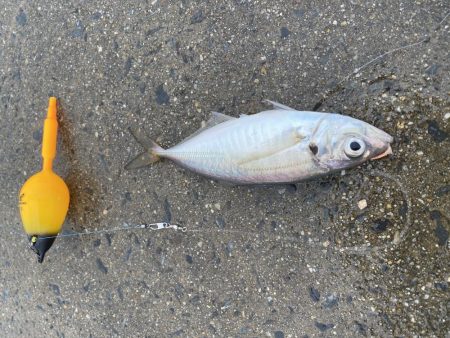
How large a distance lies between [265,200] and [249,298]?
57 centimetres

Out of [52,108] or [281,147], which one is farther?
[52,108]

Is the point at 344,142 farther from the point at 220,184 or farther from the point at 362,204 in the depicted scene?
the point at 220,184

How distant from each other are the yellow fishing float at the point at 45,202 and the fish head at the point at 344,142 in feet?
5.05

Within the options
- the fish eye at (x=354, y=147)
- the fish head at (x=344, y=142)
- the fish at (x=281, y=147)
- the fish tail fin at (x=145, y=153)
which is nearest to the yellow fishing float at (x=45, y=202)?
the fish tail fin at (x=145, y=153)

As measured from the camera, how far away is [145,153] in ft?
7.77

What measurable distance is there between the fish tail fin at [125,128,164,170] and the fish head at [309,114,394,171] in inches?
35.4

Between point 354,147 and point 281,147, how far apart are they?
32cm

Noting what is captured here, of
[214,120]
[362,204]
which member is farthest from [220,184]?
[362,204]

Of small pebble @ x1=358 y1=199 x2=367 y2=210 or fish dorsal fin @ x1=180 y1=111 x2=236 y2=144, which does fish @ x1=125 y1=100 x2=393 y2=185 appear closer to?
fish dorsal fin @ x1=180 y1=111 x2=236 y2=144

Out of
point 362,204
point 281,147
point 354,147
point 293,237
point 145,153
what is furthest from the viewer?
point 145,153

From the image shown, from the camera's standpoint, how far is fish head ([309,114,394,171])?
5.90ft

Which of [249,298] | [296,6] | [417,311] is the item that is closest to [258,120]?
[296,6]

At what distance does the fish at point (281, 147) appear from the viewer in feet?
5.99

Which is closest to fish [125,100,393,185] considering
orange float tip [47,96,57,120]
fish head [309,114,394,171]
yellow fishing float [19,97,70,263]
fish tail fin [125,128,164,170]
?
fish head [309,114,394,171]
